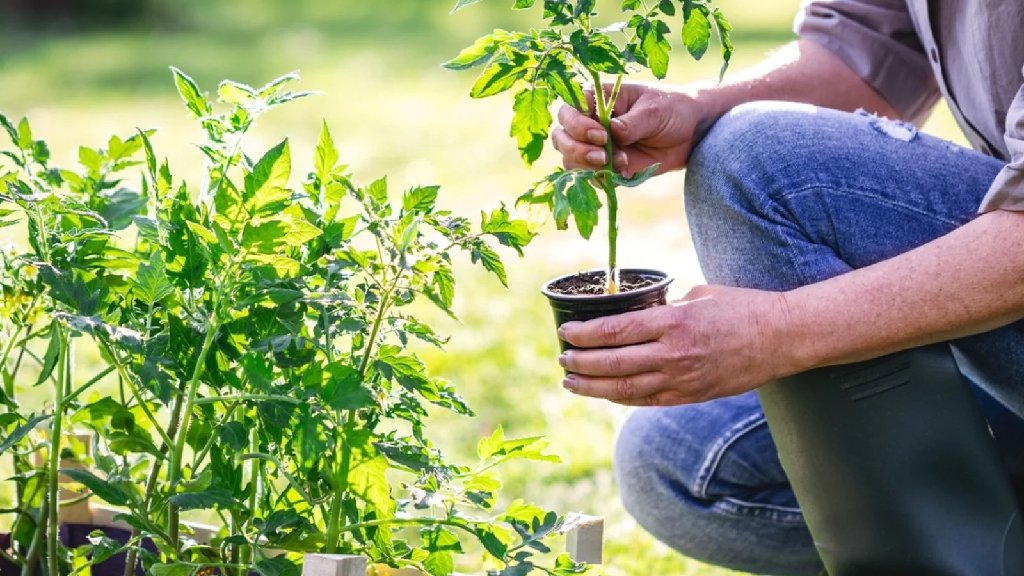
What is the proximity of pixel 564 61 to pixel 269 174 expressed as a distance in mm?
314

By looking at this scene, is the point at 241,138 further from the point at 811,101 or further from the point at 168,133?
the point at 168,133

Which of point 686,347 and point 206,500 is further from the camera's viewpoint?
point 686,347

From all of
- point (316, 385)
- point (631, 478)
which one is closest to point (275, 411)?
point (316, 385)

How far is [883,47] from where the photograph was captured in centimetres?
202

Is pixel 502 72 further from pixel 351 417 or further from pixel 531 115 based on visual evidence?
pixel 351 417

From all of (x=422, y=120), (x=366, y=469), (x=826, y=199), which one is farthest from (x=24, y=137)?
(x=422, y=120)

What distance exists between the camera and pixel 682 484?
77.4 inches

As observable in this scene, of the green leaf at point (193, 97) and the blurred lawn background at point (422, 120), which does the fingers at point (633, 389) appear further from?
the green leaf at point (193, 97)

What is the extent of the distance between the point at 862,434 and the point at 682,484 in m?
0.52

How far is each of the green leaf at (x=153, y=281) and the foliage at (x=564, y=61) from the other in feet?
1.16

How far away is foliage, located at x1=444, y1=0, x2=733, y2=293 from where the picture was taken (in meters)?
1.25

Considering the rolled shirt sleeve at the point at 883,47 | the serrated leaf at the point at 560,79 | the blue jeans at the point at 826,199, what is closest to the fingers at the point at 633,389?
the blue jeans at the point at 826,199

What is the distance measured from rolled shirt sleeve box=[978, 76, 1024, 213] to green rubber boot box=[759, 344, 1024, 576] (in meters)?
0.20

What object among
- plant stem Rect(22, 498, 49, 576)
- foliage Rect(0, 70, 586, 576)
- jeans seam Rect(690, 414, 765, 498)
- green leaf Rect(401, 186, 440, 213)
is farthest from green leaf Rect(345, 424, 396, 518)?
jeans seam Rect(690, 414, 765, 498)
